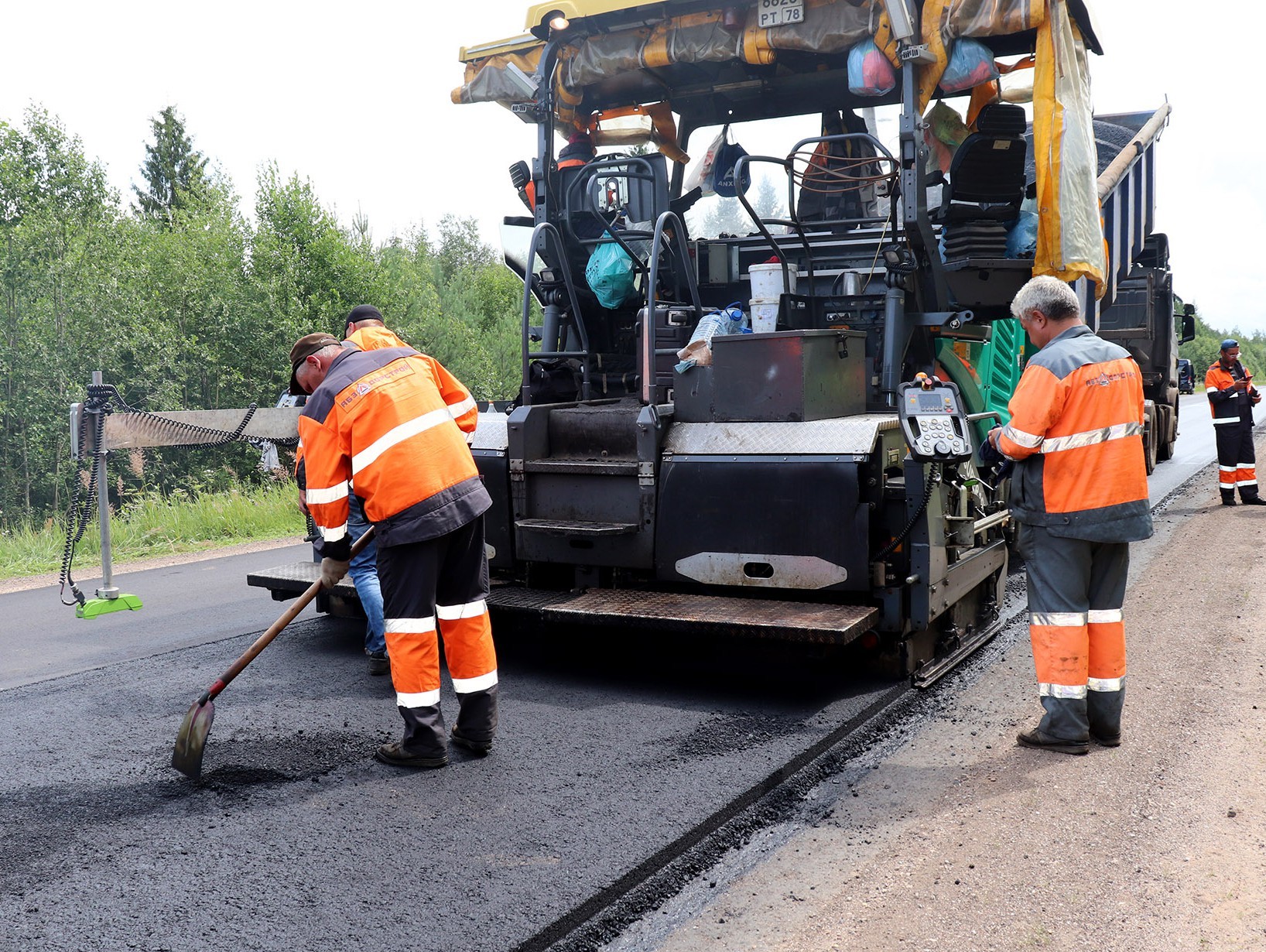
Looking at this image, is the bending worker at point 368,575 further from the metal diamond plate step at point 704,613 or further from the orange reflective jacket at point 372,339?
the metal diamond plate step at point 704,613

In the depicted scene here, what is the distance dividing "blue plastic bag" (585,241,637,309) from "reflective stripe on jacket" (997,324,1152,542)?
Answer: 2.64m

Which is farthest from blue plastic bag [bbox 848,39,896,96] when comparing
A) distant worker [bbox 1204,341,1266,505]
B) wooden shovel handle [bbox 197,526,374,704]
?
distant worker [bbox 1204,341,1266,505]

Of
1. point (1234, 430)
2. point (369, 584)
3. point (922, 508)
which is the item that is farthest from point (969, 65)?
point (1234, 430)

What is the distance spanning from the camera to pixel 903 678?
15.1ft

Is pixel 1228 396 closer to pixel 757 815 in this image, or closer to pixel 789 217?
pixel 789 217

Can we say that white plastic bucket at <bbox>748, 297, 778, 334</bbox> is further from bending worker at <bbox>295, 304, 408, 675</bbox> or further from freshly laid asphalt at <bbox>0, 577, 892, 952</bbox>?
bending worker at <bbox>295, 304, 408, 675</bbox>

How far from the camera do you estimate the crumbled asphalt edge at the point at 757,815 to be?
2561 millimetres

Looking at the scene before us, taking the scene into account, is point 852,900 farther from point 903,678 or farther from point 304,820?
point 903,678

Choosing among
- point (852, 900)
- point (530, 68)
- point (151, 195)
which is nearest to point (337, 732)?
point (852, 900)

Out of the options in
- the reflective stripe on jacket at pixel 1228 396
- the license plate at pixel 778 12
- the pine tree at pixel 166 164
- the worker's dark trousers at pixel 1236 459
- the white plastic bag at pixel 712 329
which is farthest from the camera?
the pine tree at pixel 166 164

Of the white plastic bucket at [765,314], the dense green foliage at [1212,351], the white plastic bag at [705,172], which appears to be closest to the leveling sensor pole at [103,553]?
the white plastic bucket at [765,314]

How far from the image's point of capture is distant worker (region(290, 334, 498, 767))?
3693 millimetres

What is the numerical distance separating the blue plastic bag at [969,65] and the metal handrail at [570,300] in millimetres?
2218

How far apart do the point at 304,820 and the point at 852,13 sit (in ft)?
14.6
